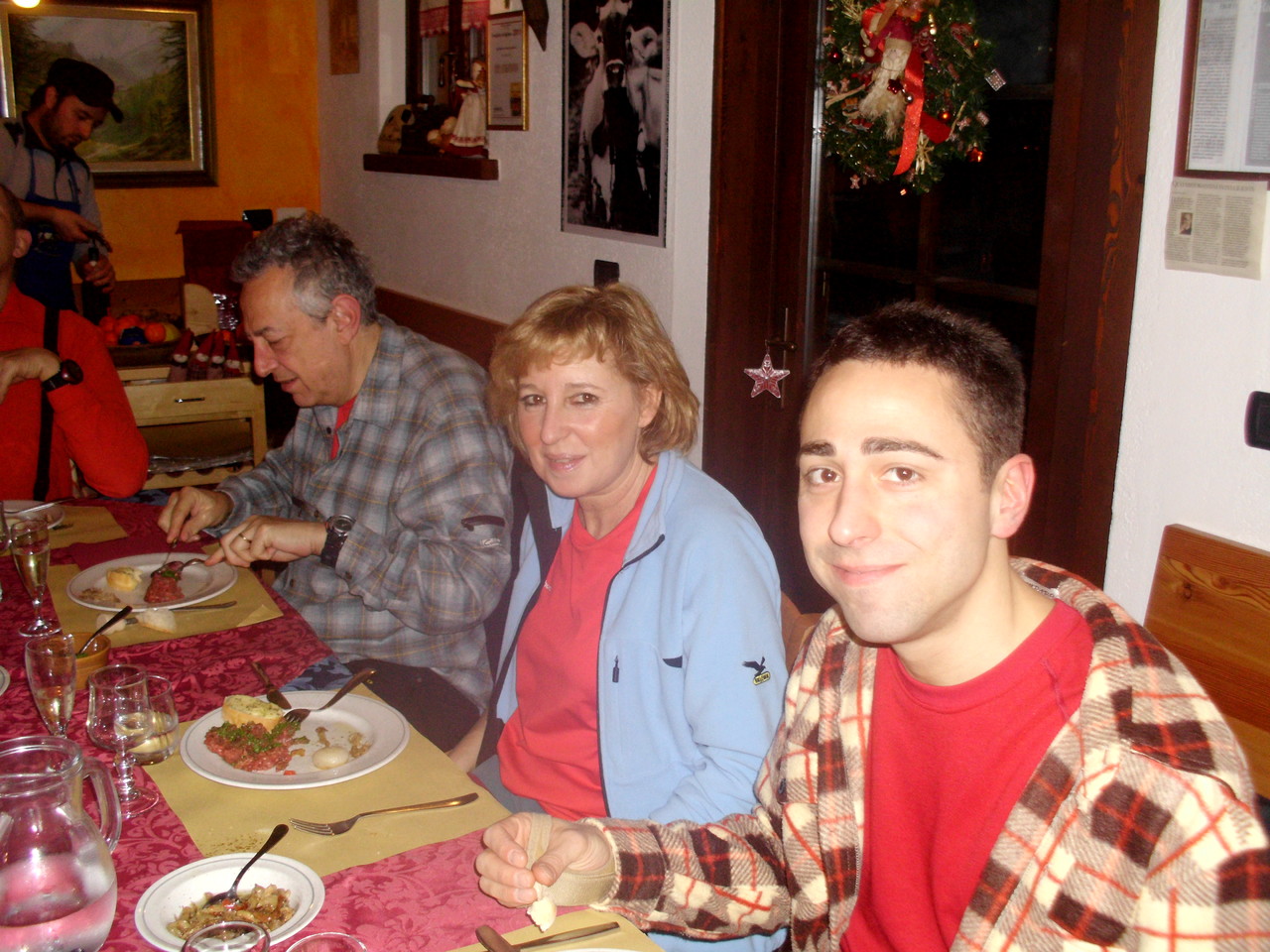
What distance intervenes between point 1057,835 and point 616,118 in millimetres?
2777

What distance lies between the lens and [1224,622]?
6.15ft

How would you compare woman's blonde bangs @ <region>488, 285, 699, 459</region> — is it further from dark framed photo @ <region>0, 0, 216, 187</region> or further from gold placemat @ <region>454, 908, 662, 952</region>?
dark framed photo @ <region>0, 0, 216, 187</region>

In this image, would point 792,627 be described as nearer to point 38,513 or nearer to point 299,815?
point 299,815

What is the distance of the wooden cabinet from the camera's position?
4.09m

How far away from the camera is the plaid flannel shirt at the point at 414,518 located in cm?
206

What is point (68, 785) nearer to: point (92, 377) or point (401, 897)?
point (401, 897)

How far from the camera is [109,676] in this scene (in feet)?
4.68

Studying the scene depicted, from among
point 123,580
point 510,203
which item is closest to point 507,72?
point 510,203

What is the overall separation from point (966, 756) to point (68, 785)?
0.91 meters

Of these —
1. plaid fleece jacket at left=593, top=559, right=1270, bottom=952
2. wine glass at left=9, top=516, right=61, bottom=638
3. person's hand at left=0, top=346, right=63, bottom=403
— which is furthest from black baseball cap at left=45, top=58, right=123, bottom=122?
plaid fleece jacket at left=593, top=559, right=1270, bottom=952

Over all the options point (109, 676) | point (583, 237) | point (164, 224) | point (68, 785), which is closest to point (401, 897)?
point (68, 785)

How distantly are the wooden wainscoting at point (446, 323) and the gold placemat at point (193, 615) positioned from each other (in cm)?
193

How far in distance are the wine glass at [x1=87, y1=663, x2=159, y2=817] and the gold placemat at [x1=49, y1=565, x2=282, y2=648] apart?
46cm

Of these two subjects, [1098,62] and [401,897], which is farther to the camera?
[1098,62]
